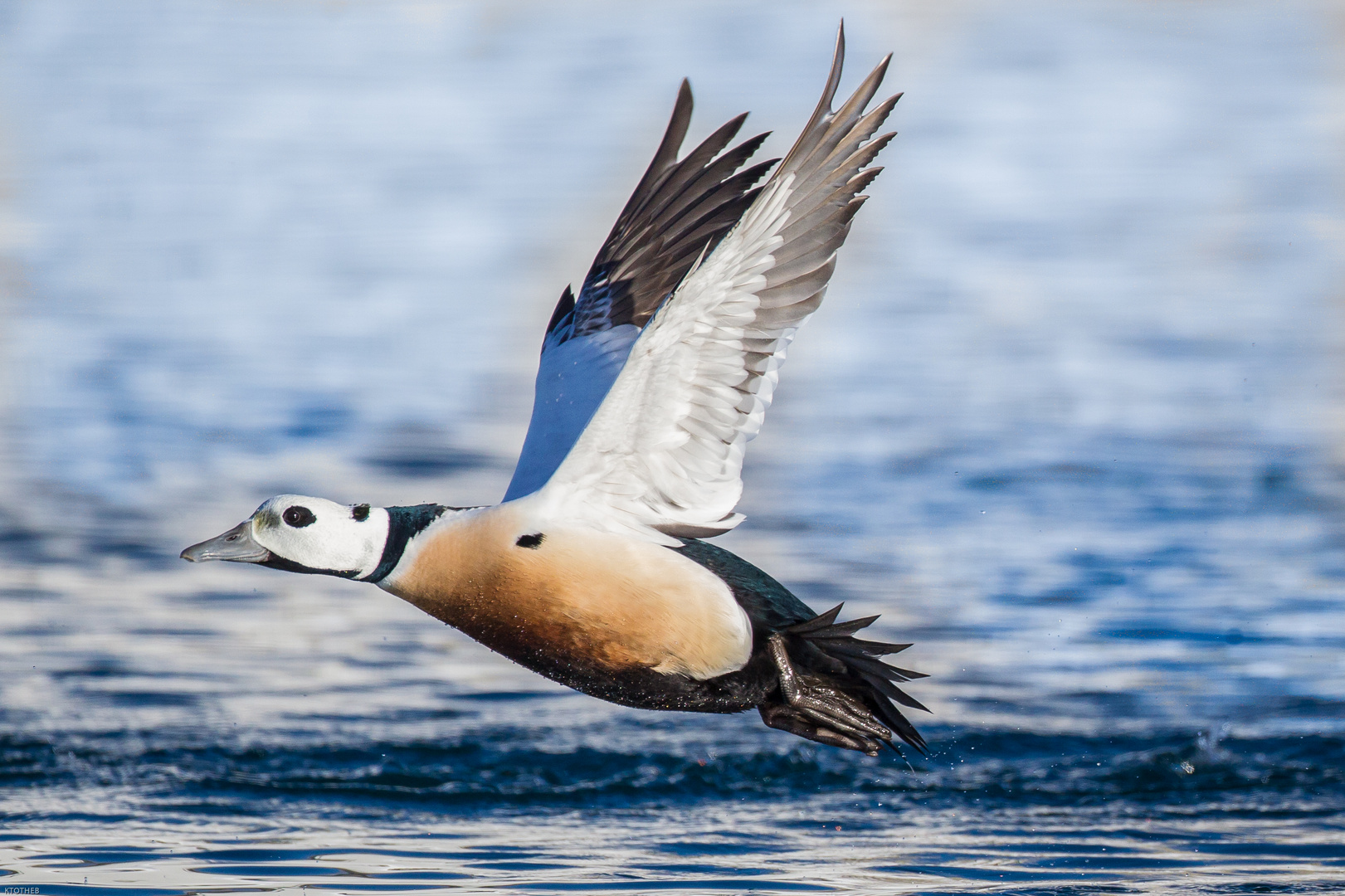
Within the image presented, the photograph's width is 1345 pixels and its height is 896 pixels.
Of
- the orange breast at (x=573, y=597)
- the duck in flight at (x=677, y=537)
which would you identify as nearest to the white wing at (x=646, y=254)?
the duck in flight at (x=677, y=537)

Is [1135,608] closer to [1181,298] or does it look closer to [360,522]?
[360,522]

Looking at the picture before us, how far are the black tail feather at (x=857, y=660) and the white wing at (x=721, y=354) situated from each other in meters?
0.38

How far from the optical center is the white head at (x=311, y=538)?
17.3 feet

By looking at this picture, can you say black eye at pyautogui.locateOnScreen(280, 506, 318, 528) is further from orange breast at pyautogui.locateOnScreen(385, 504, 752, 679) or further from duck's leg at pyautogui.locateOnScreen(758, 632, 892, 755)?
duck's leg at pyautogui.locateOnScreen(758, 632, 892, 755)

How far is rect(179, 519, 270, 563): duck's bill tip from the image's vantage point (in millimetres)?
5336

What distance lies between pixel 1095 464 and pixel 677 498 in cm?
641

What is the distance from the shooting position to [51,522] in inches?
401

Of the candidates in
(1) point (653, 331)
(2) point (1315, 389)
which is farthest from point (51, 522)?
(2) point (1315, 389)

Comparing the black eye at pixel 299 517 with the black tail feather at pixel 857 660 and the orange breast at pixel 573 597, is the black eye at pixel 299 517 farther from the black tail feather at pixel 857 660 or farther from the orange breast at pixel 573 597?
the black tail feather at pixel 857 660

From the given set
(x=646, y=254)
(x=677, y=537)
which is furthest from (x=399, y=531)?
(x=646, y=254)

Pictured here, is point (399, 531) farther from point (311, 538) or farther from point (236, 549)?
point (236, 549)

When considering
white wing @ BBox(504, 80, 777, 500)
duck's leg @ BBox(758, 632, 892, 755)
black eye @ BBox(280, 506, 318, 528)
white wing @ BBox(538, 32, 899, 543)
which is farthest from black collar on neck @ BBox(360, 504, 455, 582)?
duck's leg @ BBox(758, 632, 892, 755)

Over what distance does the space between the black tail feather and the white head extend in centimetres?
115

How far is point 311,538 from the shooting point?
5.31 m
